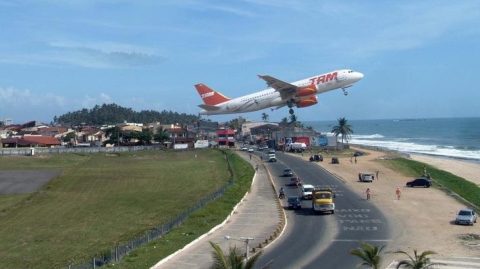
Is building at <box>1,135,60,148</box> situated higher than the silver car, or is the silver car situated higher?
building at <box>1,135,60,148</box>

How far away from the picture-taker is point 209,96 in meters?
84.3

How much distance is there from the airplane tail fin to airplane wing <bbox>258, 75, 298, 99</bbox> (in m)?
8.57

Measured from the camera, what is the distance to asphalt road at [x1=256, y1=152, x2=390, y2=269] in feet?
95.3

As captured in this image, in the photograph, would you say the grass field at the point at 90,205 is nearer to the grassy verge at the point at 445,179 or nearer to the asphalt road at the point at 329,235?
the asphalt road at the point at 329,235

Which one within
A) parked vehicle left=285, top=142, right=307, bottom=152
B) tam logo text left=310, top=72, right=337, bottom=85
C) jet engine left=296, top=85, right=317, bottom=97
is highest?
tam logo text left=310, top=72, right=337, bottom=85

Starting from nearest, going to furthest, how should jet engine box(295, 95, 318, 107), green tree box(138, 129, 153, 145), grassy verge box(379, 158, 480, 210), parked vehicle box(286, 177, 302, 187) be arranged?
grassy verge box(379, 158, 480, 210) → parked vehicle box(286, 177, 302, 187) → jet engine box(295, 95, 318, 107) → green tree box(138, 129, 153, 145)

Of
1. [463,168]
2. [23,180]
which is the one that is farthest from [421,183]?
[23,180]

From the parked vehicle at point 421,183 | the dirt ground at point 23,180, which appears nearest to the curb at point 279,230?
the parked vehicle at point 421,183

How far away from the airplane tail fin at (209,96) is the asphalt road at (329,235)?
29292 millimetres

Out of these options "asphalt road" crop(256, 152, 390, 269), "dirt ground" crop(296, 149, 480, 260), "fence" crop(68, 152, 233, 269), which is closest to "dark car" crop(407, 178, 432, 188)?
"dirt ground" crop(296, 149, 480, 260)

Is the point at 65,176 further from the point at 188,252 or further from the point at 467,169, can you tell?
the point at 467,169

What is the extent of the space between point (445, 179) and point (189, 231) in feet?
152

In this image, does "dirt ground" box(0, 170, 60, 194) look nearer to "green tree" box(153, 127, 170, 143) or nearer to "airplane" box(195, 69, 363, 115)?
"airplane" box(195, 69, 363, 115)

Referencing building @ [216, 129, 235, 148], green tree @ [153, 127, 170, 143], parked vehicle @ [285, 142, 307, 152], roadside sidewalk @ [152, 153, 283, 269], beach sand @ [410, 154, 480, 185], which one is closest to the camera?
roadside sidewalk @ [152, 153, 283, 269]
